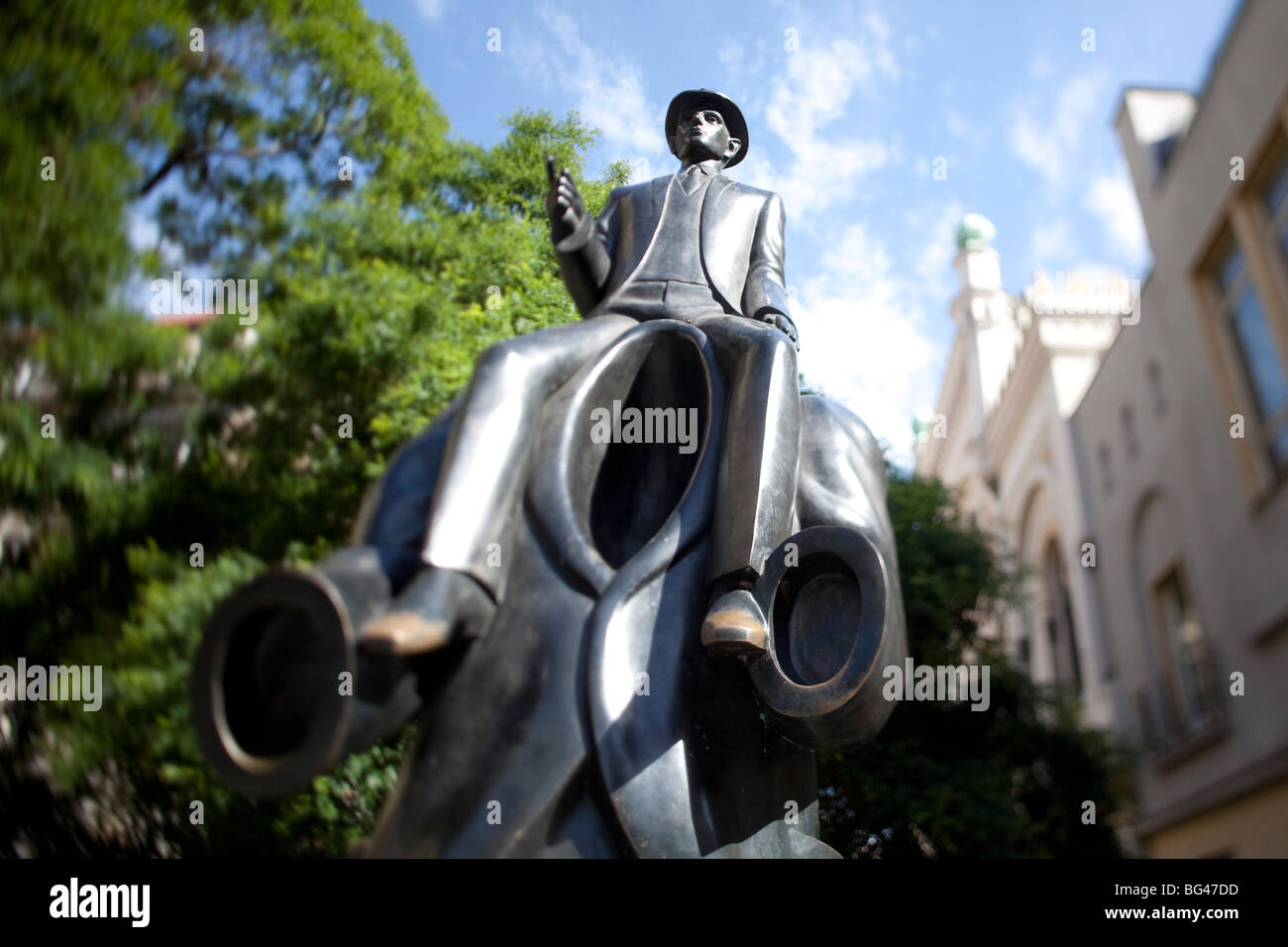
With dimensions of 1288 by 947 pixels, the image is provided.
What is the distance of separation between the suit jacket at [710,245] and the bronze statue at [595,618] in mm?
381

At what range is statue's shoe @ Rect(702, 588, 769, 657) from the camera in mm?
3031

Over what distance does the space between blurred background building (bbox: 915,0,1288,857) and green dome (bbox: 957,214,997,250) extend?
554 inches

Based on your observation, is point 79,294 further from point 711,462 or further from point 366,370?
point 711,462

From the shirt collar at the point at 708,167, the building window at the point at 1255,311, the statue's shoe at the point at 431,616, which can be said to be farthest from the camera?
the building window at the point at 1255,311

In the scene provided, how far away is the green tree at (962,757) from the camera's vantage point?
1200 cm

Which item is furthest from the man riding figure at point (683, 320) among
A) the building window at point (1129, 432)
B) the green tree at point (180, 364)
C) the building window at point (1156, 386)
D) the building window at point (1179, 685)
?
the building window at point (1129, 432)

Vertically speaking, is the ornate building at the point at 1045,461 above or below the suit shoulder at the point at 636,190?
above

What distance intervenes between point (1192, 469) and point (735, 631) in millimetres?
17552

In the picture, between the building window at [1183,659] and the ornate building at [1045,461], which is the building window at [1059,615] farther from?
the building window at [1183,659]

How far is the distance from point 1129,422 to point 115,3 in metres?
19.4

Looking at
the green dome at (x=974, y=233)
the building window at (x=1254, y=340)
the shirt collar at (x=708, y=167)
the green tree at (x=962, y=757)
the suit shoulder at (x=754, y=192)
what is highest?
the green dome at (x=974, y=233)

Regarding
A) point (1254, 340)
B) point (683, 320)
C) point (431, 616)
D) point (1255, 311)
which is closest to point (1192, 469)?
point (1254, 340)

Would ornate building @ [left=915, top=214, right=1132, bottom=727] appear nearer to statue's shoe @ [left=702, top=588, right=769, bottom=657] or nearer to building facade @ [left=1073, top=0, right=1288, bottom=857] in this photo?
building facade @ [left=1073, top=0, right=1288, bottom=857]

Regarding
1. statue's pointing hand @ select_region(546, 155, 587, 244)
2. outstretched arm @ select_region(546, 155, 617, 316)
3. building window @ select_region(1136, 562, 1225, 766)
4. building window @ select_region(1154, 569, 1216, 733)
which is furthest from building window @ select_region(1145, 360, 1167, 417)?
statue's pointing hand @ select_region(546, 155, 587, 244)
